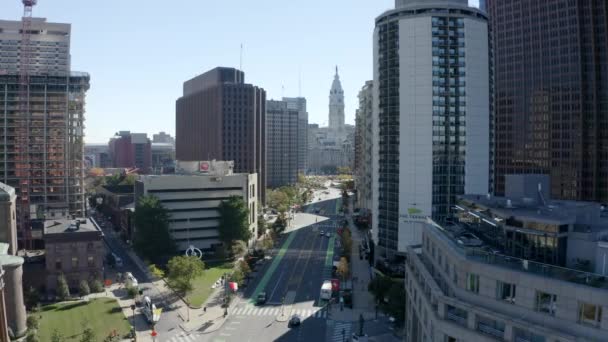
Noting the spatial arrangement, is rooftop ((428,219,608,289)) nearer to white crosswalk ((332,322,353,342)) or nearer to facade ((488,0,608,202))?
white crosswalk ((332,322,353,342))

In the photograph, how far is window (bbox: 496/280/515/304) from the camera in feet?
125

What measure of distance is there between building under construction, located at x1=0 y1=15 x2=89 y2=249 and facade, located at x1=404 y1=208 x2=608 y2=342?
114 m

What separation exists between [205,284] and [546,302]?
73210mm

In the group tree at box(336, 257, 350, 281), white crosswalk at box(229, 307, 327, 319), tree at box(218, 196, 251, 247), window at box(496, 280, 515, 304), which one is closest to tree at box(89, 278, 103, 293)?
white crosswalk at box(229, 307, 327, 319)

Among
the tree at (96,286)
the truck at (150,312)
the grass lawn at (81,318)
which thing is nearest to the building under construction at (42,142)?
the tree at (96,286)

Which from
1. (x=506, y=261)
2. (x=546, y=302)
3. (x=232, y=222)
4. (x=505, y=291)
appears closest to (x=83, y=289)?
(x=232, y=222)

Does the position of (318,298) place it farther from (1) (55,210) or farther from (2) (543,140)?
(2) (543,140)

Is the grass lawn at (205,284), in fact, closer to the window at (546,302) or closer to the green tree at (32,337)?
the green tree at (32,337)

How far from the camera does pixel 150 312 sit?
76875 mm

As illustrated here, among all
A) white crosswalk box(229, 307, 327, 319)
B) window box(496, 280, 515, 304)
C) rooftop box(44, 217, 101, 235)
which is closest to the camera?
window box(496, 280, 515, 304)

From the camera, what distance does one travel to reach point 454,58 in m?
104

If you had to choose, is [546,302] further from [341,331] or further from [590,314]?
[341,331]

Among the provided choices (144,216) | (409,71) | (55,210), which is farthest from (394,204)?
(55,210)

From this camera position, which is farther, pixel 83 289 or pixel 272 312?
pixel 83 289
